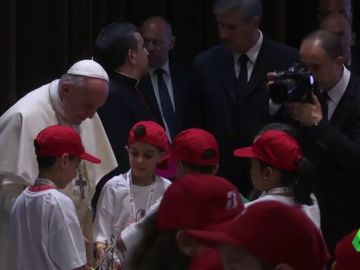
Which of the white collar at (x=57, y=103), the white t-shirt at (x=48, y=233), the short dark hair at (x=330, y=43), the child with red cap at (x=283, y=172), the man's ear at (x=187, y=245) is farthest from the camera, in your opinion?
the short dark hair at (x=330, y=43)

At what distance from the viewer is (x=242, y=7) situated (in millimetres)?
4703

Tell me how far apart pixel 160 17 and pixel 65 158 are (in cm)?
156

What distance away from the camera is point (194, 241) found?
2.35 m

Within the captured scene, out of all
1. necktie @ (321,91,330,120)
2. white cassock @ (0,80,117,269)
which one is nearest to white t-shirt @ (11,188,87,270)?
white cassock @ (0,80,117,269)

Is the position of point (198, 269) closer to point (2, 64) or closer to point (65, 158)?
point (65, 158)

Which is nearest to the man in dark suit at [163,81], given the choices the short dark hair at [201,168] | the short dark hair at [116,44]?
the short dark hair at [116,44]

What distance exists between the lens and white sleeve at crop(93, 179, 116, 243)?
13.5 feet

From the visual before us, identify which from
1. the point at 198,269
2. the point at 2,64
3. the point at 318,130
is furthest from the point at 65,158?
the point at 198,269

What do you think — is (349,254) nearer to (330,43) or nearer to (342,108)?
(342,108)

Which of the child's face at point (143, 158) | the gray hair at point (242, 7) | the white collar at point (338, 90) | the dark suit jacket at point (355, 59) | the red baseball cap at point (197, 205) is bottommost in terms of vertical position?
the child's face at point (143, 158)

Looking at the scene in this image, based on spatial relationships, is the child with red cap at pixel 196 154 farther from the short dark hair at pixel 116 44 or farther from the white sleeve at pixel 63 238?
the short dark hair at pixel 116 44

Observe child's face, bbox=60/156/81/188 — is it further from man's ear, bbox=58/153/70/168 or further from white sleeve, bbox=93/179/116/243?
white sleeve, bbox=93/179/116/243

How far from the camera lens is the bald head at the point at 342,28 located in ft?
16.2

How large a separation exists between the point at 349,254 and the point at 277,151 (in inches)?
45.2
